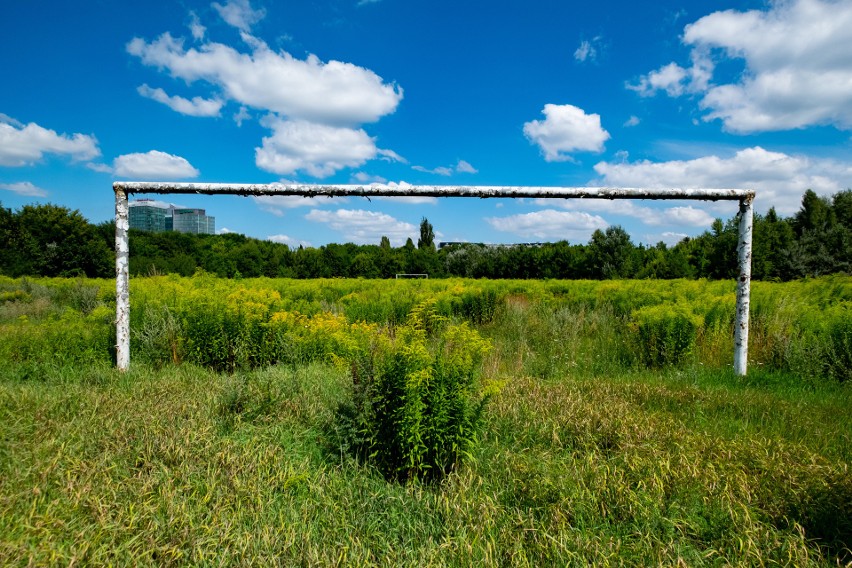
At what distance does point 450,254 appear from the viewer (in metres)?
57.3

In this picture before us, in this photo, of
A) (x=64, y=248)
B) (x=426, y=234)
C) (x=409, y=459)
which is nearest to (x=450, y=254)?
(x=426, y=234)

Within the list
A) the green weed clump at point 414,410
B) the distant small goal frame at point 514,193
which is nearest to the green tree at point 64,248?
the distant small goal frame at point 514,193

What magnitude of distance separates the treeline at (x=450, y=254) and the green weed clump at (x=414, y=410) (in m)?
18.1

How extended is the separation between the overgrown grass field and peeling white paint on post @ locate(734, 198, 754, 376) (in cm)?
36

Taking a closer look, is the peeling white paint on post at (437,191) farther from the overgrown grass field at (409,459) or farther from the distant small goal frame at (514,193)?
the overgrown grass field at (409,459)

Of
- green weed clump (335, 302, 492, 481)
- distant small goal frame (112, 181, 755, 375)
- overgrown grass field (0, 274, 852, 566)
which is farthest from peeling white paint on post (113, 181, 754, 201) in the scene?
green weed clump (335, 302, 492, 481)

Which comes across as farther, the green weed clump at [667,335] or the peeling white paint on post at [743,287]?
the green weed clump at [667,335]

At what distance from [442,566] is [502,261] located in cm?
5087

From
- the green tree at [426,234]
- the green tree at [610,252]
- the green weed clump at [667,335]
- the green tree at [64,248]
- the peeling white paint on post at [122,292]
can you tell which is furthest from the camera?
the green tree at [426,234]

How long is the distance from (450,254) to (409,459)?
54.1 meters

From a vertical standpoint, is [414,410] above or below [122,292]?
below

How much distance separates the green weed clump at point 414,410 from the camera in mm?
3463

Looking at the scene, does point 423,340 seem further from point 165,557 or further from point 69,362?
point 69,362

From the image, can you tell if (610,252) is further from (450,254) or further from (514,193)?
(514,193)
